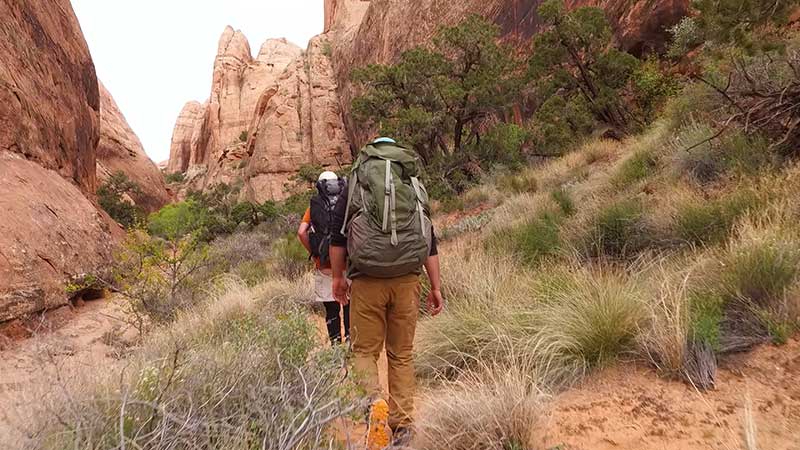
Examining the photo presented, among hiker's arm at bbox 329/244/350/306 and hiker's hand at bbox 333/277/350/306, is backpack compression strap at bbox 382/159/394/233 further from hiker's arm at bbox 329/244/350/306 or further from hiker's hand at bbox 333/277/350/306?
hiker's hand at bbox 333/277/350/306

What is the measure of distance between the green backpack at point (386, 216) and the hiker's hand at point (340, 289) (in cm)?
22

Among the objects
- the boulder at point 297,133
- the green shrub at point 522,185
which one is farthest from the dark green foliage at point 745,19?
the boulder at point 297,133

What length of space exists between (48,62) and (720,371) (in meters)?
15.8

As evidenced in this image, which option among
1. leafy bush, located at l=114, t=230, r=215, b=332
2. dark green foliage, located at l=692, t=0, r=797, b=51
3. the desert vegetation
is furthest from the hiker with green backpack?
dark green foliage, located at l=692, t=0, r=797, b=51

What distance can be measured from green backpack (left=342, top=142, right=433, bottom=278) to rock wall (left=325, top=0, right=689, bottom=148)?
13546mm

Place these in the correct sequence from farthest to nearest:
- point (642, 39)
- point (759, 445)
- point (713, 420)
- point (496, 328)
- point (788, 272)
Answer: point (642, 39), point (496, 328), point (788, 272), point (713, 420), point (759, 445)

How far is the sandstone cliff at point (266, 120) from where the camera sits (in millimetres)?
38531

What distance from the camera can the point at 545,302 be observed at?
11.4 feet

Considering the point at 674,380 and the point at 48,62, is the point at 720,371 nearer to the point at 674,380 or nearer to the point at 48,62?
the point at 674,380

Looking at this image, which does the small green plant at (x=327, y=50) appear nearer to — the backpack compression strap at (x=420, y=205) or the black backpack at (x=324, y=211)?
the black backpack at (x=324, y=211)

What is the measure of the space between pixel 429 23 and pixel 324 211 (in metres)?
25.2

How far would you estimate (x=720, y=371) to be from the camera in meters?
2.43

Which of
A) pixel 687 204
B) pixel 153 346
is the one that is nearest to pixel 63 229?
pixel 153 346

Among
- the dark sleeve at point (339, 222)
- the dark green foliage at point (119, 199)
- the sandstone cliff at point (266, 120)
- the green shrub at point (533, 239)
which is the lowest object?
the green shrub at point (533, 239)
